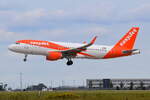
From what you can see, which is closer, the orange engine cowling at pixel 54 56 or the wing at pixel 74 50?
the orange engine cowling at pixel 54 56

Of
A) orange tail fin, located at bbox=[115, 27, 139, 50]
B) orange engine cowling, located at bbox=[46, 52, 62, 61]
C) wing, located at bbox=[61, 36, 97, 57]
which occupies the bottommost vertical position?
orange engine cowling, located at bbox=[46, 52, 62, 61]

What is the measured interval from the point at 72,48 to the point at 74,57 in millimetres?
3138

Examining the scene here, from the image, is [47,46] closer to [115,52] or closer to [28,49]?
[28,49]

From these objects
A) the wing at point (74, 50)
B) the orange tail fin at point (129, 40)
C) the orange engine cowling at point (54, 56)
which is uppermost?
the orange tail fin at point (129, 40)

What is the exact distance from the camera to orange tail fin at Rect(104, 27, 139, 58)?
3913 inches

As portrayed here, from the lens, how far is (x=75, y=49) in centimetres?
9356

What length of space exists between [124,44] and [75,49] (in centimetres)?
1423

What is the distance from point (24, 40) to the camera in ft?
295

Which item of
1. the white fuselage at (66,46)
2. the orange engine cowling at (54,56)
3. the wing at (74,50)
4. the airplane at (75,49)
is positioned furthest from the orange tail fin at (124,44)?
the orange engine cowling at (54,56)

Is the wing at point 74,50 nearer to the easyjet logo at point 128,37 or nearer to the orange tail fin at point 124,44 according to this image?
the orange tail fin at point 124,44

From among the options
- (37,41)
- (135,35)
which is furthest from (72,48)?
(135,35)

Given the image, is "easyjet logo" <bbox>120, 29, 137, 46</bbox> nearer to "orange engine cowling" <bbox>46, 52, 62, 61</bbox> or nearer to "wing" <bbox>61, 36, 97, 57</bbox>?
"wing" <bbox>61, 36, 97, 57</bbox>

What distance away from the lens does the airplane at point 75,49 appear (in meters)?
A: 89.0

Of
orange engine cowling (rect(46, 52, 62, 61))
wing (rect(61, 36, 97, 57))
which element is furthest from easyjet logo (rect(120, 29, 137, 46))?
orange engine cowling (rect(46, 52, 62, 61))
